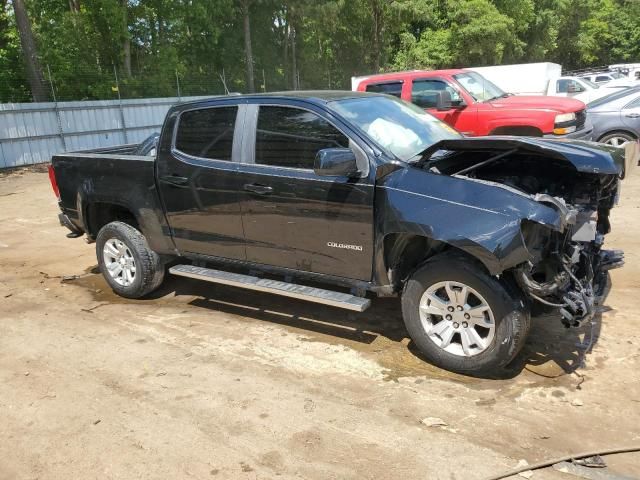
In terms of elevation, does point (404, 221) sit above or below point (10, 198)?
above

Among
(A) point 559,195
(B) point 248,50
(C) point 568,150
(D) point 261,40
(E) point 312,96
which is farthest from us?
(D) point 261,40

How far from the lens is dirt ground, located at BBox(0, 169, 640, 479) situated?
10.2ft

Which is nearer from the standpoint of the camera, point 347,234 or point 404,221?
point 404,221

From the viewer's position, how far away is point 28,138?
16.6 metres

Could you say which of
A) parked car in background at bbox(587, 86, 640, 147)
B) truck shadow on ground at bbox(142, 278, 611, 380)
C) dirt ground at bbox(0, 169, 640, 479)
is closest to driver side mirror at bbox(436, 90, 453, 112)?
parked car in background at bbox(587, 86, 640, 147)

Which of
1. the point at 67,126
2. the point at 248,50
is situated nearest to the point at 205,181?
the point at 67,126

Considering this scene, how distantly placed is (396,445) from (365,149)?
78.1 inches

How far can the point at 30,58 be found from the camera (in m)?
17.8

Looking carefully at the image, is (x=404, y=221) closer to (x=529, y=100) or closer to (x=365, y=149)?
(x=365, y=149)

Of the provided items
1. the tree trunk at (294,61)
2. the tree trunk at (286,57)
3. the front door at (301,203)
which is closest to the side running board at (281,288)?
the front door at (301,203)

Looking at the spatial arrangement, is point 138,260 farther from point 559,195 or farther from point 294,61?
point 294,61

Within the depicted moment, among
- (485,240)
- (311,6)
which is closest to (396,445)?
(485,240)

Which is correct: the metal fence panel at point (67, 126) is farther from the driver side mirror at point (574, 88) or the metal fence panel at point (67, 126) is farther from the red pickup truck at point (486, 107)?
the driver side mirror at point (574, 88)

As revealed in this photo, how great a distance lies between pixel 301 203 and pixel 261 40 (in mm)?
34611
